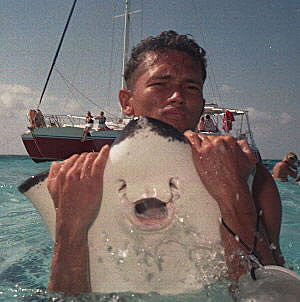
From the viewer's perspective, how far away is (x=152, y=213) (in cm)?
123

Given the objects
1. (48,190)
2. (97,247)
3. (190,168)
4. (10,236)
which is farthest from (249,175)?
(10,236)

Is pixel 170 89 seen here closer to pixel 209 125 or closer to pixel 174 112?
pixel 174 112

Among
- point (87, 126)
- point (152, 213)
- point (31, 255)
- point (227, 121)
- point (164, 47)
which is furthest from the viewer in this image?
point (227, 121)

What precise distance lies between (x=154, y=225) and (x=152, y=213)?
7 centimetres

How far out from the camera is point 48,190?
1.29 m

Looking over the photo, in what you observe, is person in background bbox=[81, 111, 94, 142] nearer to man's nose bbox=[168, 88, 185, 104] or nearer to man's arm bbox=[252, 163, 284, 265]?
man's nose bbox=[168, 88, 185, 104]

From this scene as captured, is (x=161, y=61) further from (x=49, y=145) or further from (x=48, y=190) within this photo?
(x=49, y=145)

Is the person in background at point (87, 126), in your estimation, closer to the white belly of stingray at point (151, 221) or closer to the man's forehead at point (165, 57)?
the man's forehead at point (165, 57)

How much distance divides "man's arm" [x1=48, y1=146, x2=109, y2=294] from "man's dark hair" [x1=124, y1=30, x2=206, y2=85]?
2.38ft

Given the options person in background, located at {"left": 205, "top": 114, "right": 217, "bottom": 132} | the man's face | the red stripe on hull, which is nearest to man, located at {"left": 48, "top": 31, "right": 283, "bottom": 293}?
the man's face

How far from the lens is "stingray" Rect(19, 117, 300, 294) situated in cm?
107

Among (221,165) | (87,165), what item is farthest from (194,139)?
(87,165)

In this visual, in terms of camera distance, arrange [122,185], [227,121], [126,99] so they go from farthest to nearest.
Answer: [227,121] < [126,99] < [122,185]

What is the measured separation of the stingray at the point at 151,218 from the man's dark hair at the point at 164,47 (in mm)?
725
